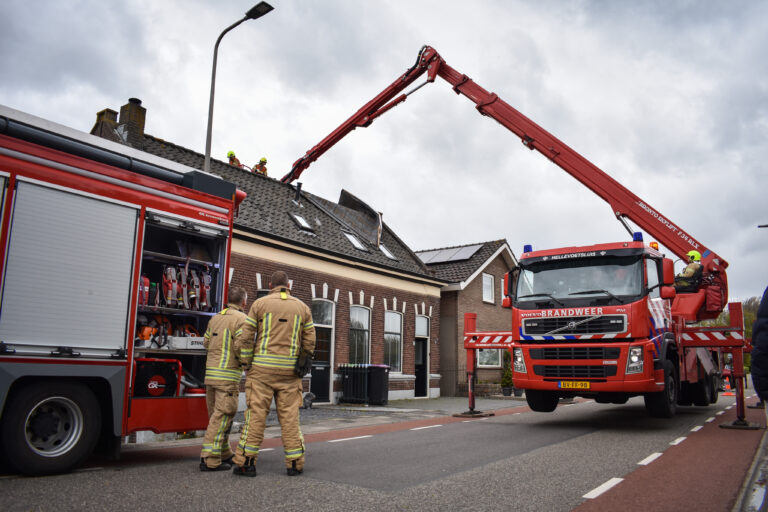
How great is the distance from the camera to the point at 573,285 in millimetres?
10539

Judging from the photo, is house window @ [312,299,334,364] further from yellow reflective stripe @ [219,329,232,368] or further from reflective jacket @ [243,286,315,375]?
reflective jacket @ [243,286,315,375]

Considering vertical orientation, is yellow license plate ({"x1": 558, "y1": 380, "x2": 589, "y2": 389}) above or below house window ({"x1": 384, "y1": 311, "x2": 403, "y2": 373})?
below

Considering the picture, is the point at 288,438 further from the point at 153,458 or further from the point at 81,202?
the point at 81,202

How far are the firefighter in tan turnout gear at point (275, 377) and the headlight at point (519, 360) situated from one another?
549 centimetres

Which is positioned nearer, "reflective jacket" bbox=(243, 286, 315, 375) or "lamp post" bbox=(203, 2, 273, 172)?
"reflective jacket" bbox=(243, 286, 315, 375)

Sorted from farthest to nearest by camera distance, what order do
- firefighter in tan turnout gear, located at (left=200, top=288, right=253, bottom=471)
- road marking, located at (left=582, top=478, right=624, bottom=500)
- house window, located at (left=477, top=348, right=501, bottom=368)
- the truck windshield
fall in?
house window, located at (left=477, top=348, right=501, bottom=368)
the truck windshield
firefighter in tan turnout gear, located at (left=200, top=288, right=253, bottom=471)
road marking, located at (left=582, top=478, right=624, bottom=500)

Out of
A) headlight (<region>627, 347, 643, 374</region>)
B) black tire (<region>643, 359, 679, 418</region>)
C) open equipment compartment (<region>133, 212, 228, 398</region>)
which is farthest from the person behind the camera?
black tire (<region>643, 359, 679, 418</region>)

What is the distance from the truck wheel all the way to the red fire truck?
0.01 metres

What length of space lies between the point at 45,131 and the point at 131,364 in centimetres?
265

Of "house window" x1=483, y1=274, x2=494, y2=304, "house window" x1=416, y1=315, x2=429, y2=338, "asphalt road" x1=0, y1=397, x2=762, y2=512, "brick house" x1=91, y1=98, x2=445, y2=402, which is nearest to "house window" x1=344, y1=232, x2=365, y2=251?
"brick house" x1=91, y1=98, x2=445, y2=402

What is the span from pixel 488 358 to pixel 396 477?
65.0ft

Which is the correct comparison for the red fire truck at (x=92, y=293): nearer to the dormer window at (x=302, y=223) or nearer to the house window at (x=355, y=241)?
the dormer window at (x=302, y=223)

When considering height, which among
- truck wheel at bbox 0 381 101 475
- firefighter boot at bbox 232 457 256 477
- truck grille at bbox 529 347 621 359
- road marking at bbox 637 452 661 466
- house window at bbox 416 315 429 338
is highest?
house window at bbox 416 315 429 338

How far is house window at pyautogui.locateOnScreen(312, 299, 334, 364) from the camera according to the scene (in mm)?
17312
